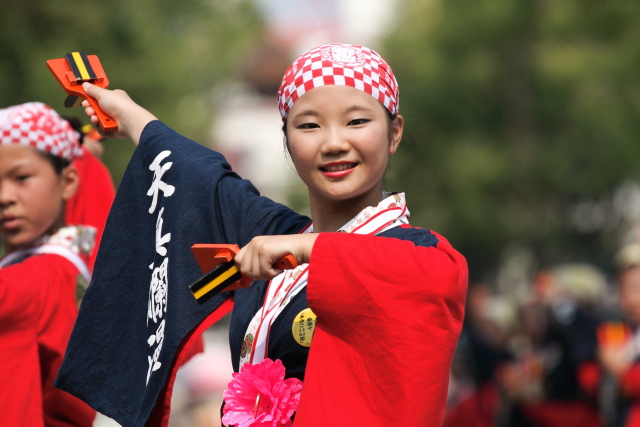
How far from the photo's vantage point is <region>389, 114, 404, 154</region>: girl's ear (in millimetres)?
2797

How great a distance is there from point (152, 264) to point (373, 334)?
90cm

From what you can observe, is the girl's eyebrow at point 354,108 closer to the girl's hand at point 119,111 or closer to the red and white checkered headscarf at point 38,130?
the girl's hand at point 119,111

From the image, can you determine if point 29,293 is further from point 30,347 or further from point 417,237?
point 417,237

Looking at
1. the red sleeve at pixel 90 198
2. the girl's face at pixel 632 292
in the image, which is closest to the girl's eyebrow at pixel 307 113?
the red sleeve at pixel 90 198

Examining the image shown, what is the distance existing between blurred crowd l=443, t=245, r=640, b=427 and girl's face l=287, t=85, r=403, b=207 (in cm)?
432

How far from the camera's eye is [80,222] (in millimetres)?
3979

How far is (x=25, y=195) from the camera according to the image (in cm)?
367

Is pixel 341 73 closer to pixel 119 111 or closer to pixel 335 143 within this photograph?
pixel 335 143

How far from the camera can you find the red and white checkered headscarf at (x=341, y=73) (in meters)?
2.64

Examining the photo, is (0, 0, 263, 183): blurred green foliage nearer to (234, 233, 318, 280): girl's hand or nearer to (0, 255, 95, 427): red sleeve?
(0, 255, 95, 427): red sleeve

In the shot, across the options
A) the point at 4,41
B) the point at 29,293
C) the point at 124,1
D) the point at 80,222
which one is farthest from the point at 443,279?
the point at 124,1

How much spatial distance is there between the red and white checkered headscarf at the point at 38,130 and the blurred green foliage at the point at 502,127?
13.0 m

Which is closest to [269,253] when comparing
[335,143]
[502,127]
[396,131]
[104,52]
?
[335,143]

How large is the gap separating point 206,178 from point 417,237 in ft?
2.28
